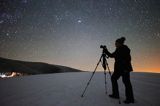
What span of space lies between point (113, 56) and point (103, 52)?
52 cm

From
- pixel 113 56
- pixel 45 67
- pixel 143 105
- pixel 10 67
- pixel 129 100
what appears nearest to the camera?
pixel 143 105

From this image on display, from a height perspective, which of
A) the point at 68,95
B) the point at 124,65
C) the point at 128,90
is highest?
the point at 124,65

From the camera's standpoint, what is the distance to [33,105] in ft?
19.2

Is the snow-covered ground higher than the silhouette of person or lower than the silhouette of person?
lower

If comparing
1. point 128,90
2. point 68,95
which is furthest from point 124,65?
point 68,95

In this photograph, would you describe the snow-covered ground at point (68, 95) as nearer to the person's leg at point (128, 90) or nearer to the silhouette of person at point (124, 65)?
the person's leg at point (128, 90)

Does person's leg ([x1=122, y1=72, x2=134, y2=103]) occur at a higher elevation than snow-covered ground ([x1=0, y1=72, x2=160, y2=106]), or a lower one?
higher

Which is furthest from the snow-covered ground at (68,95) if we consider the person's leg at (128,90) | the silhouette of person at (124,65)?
the silhouette of person at (124,65)

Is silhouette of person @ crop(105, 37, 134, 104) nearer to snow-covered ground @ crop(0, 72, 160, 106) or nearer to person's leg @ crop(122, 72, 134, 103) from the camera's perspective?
person's leg @ crop(122, 72, 134, 103)

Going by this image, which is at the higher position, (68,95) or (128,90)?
(128,90)

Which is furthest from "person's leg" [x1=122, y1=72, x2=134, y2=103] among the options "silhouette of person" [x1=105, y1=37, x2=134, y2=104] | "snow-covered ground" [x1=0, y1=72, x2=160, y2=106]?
"snow-covered ground" [x1=0, y1=72, x2=160, y2=106]

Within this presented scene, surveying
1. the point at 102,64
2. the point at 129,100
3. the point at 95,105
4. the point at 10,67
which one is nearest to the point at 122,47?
the point at 102,64

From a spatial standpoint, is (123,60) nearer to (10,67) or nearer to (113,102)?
(113,102)

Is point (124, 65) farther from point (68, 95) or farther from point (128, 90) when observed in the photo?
point (68, 95)
